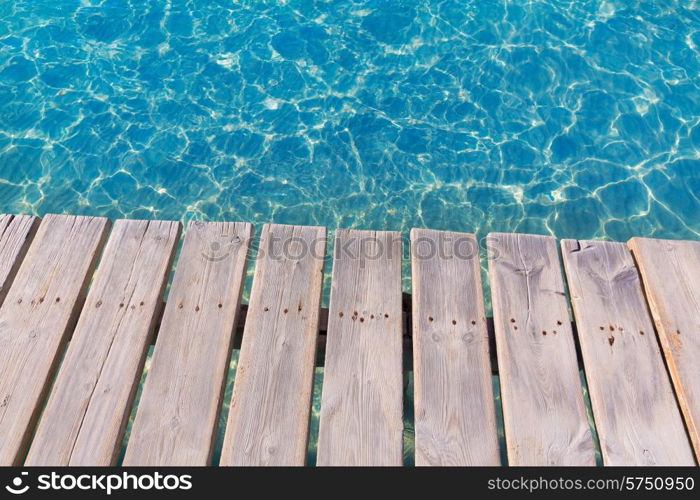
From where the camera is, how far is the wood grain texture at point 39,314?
7.77ft

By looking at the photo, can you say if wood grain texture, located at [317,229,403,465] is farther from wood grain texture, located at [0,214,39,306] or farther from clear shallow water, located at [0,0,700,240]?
clear shallow water, located at [0,0,700,240]

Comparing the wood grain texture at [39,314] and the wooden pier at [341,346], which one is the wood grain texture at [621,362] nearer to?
the wooden pier at [341,346]

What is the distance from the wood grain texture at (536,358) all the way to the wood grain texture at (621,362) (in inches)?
3.3

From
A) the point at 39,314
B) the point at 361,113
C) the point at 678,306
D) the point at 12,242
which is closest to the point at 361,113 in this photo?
the point at 361,113

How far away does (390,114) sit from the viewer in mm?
7602

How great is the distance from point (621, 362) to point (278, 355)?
152 cm

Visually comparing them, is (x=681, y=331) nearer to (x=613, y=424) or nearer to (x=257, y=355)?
(x=613, y=424)

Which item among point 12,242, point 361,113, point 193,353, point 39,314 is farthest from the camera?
point 361,113

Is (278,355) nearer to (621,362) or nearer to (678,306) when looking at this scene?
(621,362)

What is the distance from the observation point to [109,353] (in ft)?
8.30

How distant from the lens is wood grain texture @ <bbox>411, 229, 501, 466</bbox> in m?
2.33

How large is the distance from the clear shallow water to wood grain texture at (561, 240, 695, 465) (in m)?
3.74
